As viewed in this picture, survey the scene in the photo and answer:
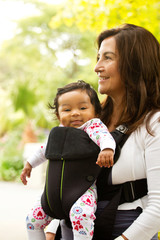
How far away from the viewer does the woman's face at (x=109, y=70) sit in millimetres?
1982

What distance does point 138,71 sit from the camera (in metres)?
1.96

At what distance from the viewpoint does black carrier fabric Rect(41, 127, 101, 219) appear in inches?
63.7

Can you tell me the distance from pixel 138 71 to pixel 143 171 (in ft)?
2.15

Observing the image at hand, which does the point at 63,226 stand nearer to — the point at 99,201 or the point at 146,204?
the point at 99,201

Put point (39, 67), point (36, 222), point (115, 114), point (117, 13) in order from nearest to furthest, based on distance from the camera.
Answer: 1. point (36, 222)
2. point (115, 114)
3. point (117, 13)
4. point (39, 67)

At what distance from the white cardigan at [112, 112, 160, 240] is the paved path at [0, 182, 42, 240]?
301 cm

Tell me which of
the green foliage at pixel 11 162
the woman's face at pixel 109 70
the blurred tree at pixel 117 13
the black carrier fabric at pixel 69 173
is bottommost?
the green foliage at pixel 11 162

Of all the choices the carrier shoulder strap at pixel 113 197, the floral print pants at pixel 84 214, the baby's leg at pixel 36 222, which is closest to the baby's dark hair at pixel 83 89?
the carrier shoulder strap at pixel 113 197

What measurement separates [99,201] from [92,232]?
0.21 m

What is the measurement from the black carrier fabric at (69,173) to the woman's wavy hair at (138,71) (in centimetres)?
36

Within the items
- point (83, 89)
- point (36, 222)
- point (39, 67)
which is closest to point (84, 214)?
point (36, 222)

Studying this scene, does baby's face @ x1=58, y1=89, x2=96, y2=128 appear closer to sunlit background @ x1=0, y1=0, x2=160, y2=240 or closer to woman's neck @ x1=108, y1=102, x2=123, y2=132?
woman's neck @ x1=108, y1=102, x2=123, y2=132

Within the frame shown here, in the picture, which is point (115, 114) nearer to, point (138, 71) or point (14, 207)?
point (138, 71)

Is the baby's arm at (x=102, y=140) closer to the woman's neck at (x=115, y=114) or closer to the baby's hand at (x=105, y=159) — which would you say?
the baby's hand at (x=105, y=159)
